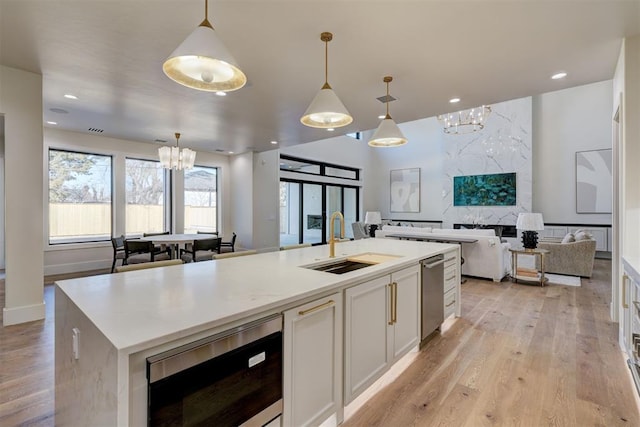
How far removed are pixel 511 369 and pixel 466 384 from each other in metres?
0.50

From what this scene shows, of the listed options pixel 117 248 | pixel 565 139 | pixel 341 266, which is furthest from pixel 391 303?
pixel 565 139

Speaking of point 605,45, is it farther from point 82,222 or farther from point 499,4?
point 82,222

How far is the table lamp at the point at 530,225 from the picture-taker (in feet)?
16.1

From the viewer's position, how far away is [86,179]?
5969 millimetres

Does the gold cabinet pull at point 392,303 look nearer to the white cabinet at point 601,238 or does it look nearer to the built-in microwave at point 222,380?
the built-in microwave at point 222,380

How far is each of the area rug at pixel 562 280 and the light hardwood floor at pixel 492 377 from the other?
5.00 ft

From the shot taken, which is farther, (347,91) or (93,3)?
(347,91)

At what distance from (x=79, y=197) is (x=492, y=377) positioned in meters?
7.05

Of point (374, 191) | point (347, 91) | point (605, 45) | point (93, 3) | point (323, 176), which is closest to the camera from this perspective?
point (93, 3)

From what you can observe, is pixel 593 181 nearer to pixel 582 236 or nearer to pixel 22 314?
pixel 582 236

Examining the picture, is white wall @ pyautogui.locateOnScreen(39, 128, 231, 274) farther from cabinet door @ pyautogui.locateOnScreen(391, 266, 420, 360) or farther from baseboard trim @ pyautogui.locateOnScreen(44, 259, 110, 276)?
cabinet door @ pyautogui.locateOnScreen(391, 266, 420, 360)

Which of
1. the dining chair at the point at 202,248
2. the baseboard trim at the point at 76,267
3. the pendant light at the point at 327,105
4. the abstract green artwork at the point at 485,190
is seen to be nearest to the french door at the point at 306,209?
the dining chair at the point at 202,248

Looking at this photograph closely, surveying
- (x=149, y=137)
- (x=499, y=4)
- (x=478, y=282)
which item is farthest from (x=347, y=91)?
(x=149, y=137)

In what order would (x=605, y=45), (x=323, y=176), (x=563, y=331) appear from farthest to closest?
(x=323, y=176)
(x=563, y=331)
(x=605, y=45)
